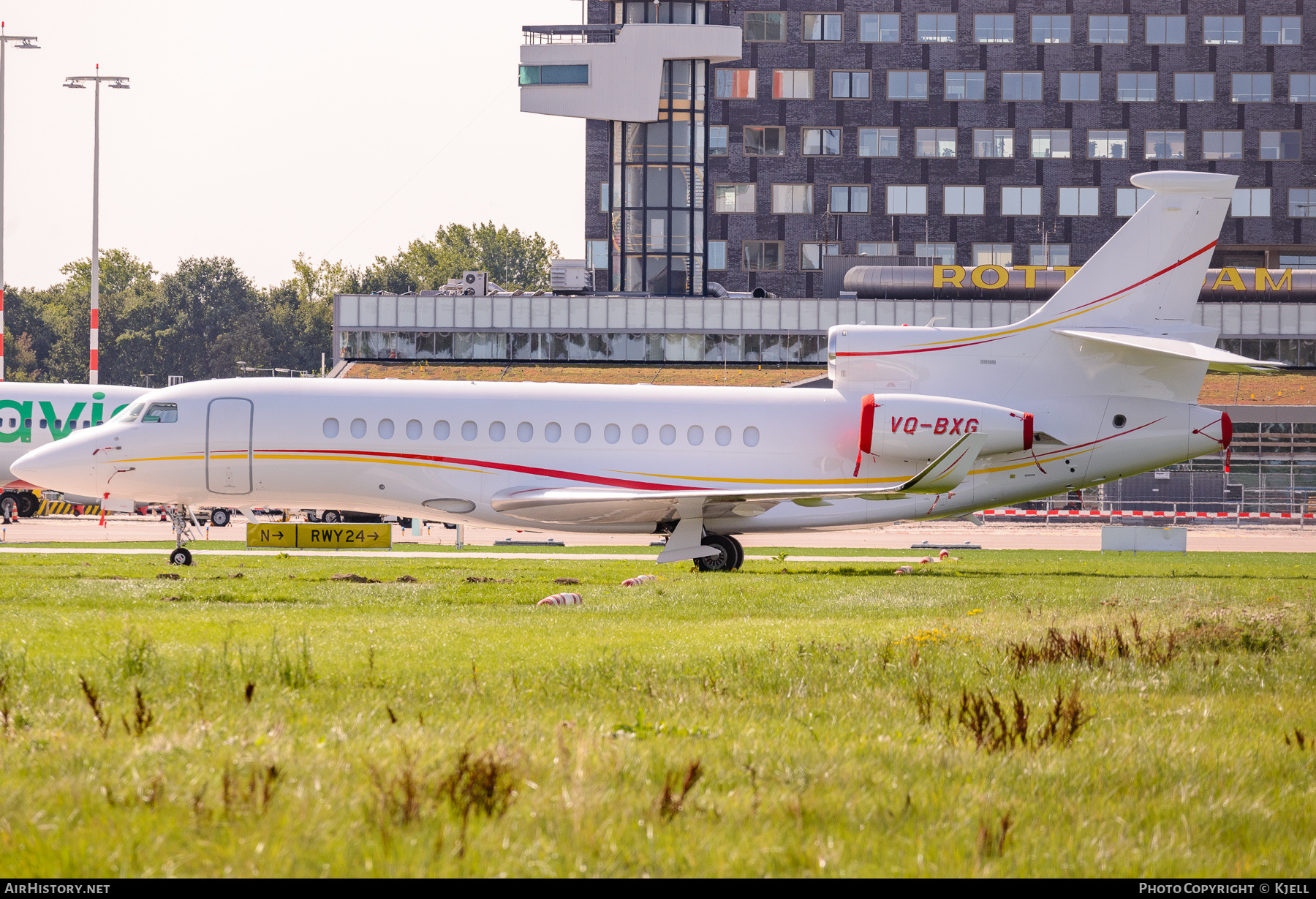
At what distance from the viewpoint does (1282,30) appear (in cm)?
9856

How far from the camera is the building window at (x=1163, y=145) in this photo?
3893 inches

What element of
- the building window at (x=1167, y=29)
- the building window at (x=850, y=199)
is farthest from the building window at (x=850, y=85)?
the building window at (x=1167, y=29)

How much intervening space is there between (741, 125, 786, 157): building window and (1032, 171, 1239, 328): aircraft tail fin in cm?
7421

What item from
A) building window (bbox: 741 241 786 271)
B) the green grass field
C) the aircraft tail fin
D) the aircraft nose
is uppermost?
building window (bbox: 741 241 786 271)

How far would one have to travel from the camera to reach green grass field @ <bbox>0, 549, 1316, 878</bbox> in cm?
543

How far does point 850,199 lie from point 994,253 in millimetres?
12079

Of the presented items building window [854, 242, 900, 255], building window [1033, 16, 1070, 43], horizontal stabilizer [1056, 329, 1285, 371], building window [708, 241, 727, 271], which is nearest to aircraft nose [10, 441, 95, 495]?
horizontal stabilizer [1056, 329, 1285, 371]

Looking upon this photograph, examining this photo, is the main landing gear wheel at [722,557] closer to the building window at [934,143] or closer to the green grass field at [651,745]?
the green grass field at [651,745]

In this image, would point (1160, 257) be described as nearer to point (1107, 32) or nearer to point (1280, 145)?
point (1107, 32)

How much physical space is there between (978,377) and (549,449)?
366 inches

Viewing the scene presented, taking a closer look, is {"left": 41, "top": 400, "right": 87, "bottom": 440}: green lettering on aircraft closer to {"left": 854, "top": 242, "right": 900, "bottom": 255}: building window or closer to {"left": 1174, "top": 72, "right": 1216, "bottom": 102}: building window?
{"left": 854, "top": 242, "right": 900, "bottom": 255}: building window

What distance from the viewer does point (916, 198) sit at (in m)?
99.8

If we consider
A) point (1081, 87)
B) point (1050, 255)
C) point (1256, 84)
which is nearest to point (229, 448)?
point (1050, 255)

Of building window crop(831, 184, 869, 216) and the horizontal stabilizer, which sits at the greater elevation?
building window crop(831, 184, 869, 216)
